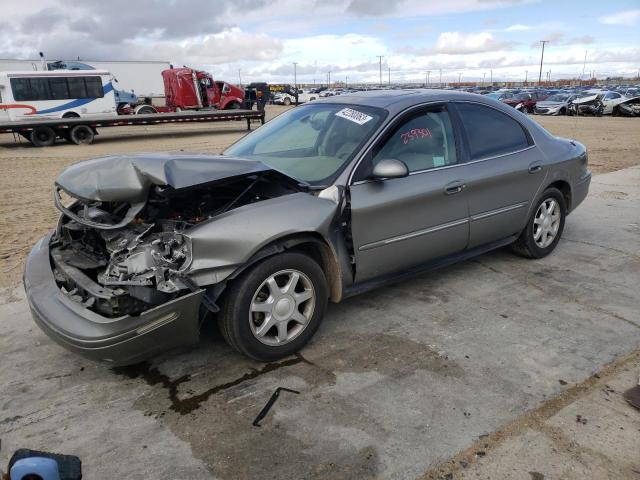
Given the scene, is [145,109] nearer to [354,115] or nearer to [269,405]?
[354,115]

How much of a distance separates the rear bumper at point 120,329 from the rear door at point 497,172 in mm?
2410

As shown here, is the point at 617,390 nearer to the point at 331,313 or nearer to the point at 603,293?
the point at 603,293

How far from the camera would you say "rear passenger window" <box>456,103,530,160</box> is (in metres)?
4.10

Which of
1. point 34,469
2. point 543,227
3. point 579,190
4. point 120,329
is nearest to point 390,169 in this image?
point 120,329

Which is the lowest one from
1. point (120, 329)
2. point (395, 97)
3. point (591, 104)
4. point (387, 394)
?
point (591, 104)

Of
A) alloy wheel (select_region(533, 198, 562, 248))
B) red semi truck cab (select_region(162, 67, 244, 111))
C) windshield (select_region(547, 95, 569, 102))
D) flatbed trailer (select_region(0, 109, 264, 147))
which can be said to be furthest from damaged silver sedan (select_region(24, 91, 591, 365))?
windshield (select_region(547, 95, 569, 102))

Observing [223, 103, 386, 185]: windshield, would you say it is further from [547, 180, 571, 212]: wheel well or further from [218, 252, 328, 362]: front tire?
[547, 180, 571, 212]: wheel well

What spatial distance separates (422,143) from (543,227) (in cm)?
187

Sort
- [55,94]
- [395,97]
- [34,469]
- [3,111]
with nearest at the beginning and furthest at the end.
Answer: [34,469]
[395,97]
[3,111]
[55,94]

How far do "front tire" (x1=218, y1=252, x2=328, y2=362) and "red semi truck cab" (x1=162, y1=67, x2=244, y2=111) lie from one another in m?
25.8

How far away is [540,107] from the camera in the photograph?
1214 inches

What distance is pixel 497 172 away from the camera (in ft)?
13.6

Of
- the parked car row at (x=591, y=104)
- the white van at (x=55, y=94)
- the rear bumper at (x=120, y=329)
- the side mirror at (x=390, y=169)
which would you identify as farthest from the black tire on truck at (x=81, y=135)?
the parked car row at (x=591, y=104)

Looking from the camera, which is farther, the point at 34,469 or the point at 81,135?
the point at 81,135
